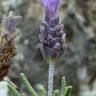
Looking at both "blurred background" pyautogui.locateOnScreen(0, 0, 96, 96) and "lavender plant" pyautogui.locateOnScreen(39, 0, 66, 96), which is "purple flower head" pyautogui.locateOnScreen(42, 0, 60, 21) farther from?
"blurred background" pyautogui.locateOnScreen(0, 0, 96, 96)

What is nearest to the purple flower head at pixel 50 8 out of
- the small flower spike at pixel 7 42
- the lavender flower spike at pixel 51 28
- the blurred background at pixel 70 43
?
the lavender flower spike at pixel 51 28

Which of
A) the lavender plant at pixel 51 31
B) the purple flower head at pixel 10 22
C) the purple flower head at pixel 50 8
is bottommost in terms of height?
the lavender plant at pixel 51 31

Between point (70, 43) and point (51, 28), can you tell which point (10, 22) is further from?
point (70, 43)

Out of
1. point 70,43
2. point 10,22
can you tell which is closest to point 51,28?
point 10,22

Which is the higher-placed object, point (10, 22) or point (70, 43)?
point (70, 43)

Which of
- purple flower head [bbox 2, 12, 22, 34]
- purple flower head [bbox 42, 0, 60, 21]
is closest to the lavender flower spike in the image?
purple flower head [bbox 42, 0, 60, 21]

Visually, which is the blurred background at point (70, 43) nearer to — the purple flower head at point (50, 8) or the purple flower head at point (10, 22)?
the purple flower head at point (10, 22)
